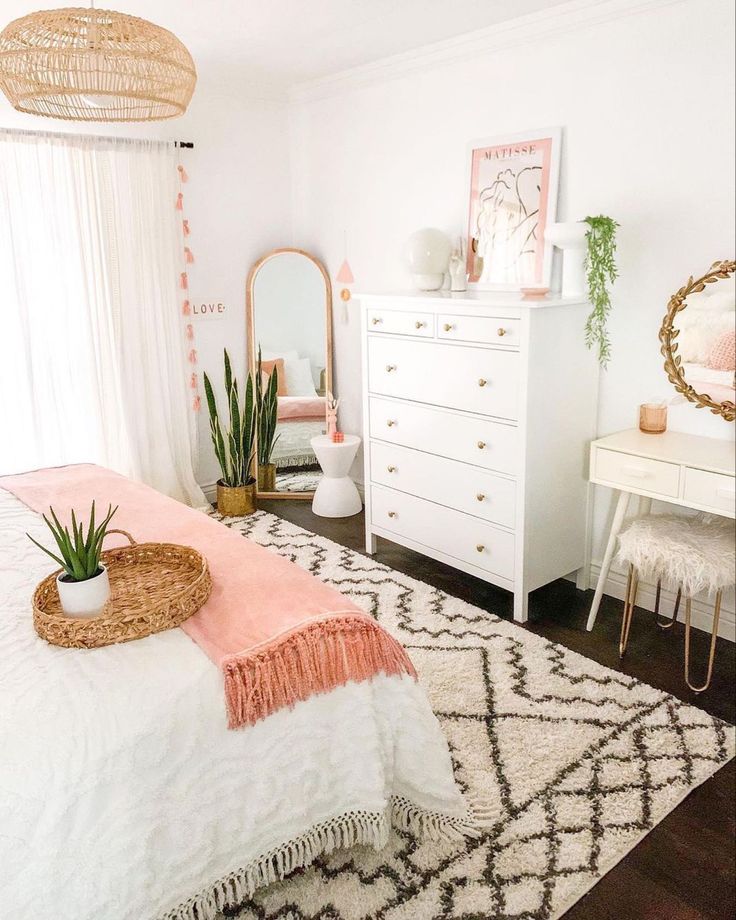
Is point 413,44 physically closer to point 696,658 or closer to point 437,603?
point 437,603

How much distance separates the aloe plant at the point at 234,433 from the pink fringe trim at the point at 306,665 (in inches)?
101

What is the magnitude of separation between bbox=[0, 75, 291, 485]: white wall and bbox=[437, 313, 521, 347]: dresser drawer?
5.81 feet

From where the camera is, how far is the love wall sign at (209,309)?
4.33 meters

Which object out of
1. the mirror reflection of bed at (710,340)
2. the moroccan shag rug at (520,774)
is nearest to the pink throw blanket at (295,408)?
the moroccan shag rug at (520,774)

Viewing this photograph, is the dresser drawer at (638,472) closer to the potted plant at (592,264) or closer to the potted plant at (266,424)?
the potted plant at (592,264)

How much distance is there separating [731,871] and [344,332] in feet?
11.0

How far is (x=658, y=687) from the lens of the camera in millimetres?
2564

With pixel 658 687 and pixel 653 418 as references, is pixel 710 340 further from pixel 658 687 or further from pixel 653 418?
pixel 658 687

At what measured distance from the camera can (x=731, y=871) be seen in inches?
71.8

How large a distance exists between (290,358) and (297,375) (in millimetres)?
108

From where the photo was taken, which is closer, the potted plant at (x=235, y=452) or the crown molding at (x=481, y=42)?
the crown molding at (x=481, y=42)

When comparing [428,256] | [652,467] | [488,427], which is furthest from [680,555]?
[428,256]

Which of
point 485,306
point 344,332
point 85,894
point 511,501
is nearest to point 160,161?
point 344,332

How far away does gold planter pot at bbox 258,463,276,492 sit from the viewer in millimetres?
4586
